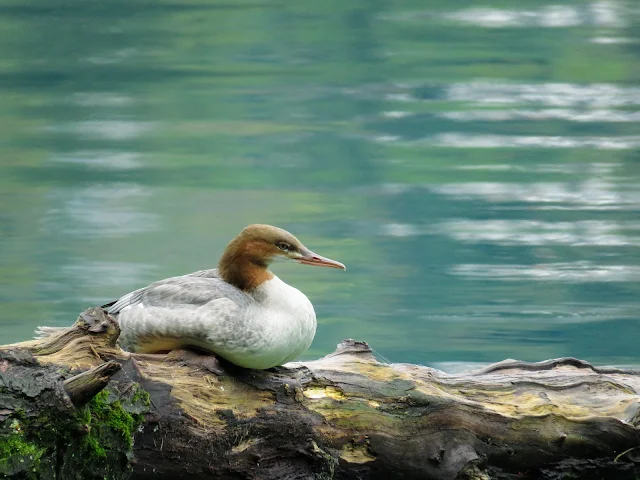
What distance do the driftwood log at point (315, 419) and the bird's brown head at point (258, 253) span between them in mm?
385

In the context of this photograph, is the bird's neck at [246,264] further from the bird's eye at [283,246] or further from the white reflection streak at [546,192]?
the white reflection streak at [546,192]

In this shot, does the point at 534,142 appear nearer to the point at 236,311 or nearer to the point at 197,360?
the point at 236,311

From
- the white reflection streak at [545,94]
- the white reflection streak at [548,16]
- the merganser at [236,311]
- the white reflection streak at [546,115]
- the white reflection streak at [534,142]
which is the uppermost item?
the merganser at [236,311]

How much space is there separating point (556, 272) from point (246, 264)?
6.28 m

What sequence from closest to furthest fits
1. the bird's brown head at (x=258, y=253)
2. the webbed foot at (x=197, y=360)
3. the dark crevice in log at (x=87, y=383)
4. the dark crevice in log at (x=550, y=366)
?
the dark crevice in log at (x=87, y=383) → the webbed foot at (x=197, y=360) → the bird's brown head at (x=258, y=253) → the dark crevice in log at (x=550, y=366)

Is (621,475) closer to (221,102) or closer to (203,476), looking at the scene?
(203,476)

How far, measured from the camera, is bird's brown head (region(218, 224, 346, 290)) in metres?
4.49

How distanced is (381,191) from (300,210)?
1465 millimetres

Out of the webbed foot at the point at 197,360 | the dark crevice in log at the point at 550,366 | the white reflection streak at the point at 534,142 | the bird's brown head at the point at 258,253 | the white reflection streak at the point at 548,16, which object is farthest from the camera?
the white reflection streak at the point at 548,16

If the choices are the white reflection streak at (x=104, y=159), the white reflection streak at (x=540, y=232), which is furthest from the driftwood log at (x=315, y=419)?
the white reflection streak at (x=104, y=159)

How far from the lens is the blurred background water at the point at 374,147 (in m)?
9.76

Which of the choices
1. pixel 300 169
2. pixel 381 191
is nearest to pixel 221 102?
pixel 300 169

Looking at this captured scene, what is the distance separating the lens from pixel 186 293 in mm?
4426

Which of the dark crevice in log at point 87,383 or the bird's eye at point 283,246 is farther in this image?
the bird's eye at point 283,246
